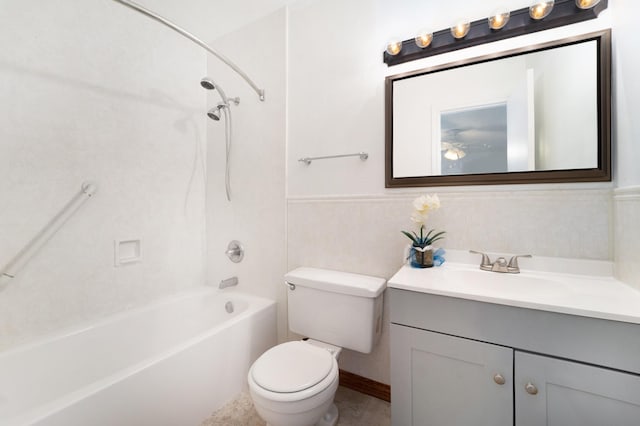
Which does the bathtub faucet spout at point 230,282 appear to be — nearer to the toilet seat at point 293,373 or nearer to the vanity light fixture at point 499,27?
the toilet seat at point 293,373

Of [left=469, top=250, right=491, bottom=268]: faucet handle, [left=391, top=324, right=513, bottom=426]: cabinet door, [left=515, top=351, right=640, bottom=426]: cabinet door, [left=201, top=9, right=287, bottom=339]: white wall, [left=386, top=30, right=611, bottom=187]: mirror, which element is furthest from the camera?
[left=201, top=9, right=287, bottom=339]: white wall

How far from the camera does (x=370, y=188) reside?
1.52 meters

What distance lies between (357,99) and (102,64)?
159cm

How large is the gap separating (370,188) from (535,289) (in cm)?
89

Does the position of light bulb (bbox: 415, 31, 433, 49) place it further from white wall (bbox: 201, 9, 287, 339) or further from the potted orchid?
white wall (bbox: 201, 9, 287, 339)

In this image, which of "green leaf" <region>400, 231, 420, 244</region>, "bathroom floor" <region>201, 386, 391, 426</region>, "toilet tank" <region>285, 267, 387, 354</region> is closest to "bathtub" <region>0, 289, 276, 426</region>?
"bathroom floor" <region>201, 386, 391, 426</region>

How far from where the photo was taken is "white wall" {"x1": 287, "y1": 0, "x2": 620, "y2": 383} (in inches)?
43.9

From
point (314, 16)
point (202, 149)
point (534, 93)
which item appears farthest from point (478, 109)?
point (202, 149)

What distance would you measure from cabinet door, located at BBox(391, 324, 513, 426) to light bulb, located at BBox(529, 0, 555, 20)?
4.60 ft

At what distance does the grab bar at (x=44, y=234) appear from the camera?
123cm

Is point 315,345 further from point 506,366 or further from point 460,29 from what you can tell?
point 460,29

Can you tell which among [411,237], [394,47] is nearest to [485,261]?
[411,237]

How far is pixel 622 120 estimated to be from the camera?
3.22ft

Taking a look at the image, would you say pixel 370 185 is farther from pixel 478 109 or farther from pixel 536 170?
pixel 536 170
